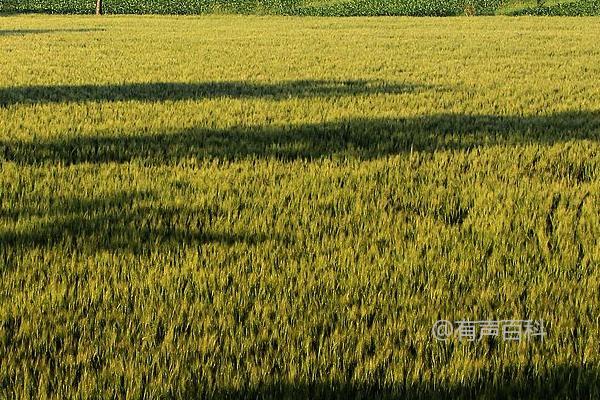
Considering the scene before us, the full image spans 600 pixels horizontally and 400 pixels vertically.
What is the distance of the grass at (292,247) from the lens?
8.21 ft

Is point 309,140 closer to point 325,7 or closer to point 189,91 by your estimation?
point 189,91

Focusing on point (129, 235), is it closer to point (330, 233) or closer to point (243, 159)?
point (330, 233)

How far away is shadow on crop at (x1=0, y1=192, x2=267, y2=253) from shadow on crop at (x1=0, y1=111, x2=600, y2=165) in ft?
4.81

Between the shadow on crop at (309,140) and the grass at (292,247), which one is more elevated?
the grass at (292,247)

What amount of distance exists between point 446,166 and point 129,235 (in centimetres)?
300

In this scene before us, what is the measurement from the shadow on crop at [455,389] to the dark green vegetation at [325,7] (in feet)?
175

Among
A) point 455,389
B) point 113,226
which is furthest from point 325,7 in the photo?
point 455,389

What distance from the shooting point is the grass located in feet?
8.21

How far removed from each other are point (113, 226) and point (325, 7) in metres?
54.4

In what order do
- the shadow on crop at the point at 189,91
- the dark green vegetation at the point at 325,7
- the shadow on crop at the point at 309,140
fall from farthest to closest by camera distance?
the dark green vegetation at the point at 325,7
the shadow on crop at the point at 189,91
the shadow on crop at the point at 309,140

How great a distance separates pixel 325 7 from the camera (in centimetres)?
5638

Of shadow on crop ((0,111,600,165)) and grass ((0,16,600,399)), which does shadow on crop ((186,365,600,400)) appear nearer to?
grass ((0,16,600,399))

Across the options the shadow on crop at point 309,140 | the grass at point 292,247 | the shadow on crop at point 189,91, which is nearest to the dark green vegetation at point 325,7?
the shadow on crop at point 189,91

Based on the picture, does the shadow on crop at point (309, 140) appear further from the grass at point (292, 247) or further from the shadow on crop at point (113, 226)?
the shadow on crop at point (113, 226)
